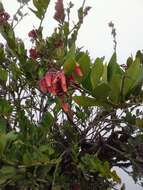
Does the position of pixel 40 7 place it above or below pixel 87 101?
above

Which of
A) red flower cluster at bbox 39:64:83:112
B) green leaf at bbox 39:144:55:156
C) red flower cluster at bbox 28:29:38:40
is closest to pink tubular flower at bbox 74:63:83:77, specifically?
red flower cluster at bbox 39:64:83:112

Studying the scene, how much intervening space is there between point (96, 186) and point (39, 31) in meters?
0.59

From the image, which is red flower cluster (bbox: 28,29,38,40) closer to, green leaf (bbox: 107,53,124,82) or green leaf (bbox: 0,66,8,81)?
green leaf (bbox: 0,66,8,81)

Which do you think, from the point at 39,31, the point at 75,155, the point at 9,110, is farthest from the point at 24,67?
the point at 39,31

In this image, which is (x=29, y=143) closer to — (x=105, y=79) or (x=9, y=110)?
(x=9, y=110)

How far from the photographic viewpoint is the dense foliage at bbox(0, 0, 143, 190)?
3.44 ft

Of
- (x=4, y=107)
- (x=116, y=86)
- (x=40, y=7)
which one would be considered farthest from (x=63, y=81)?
(x=40, y=7)

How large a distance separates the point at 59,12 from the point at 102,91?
0.92 meters

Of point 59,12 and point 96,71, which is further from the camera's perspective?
point 59,12

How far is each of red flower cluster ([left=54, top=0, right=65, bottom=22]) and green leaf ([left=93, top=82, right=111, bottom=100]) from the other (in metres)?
0.88

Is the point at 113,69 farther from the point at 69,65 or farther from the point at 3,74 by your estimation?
the point at 3,74

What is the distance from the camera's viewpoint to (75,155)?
4.44 feet

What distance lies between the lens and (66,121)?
1.60m

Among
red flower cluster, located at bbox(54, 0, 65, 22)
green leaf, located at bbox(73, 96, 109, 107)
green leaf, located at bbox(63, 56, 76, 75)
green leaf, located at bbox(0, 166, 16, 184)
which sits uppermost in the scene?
red flower cluster, located at bbox(54, 0, 65, 22)
